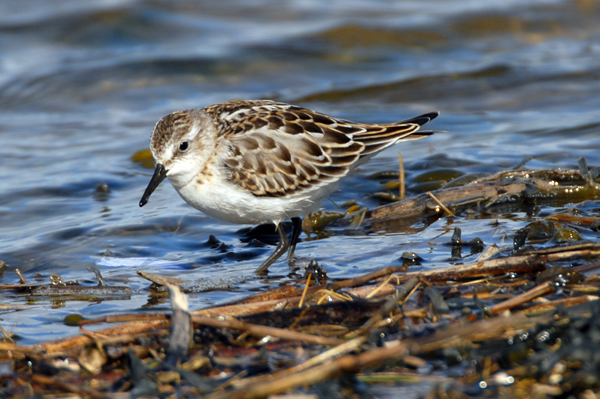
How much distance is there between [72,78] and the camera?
37.8 feet

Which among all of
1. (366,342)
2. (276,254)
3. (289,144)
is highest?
(289,144)

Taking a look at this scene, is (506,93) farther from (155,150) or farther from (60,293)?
(60,293)

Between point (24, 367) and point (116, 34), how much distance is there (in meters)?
10.8

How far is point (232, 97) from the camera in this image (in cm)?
1103

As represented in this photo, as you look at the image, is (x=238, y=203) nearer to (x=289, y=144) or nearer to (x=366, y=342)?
(x=289, y=144)

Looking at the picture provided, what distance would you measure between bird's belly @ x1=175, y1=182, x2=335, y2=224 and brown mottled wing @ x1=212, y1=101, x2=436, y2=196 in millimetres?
65

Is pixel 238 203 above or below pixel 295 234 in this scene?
above

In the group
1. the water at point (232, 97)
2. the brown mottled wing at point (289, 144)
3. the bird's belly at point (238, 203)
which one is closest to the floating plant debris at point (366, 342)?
the water at point (232, 97)

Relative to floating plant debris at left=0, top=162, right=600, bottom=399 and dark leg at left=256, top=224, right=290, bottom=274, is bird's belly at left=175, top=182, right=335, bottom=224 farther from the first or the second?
floating plant debris at left=0, top=162, right=600, bottom=399

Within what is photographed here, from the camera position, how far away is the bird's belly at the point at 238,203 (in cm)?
541

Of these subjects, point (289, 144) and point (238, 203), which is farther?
point (289, 144)

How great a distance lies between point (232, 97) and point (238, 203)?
19.3 ft

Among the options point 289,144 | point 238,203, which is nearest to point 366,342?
point 238,203

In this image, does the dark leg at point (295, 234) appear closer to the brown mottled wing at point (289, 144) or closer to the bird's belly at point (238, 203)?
the bird's belly at point (238, 203)
